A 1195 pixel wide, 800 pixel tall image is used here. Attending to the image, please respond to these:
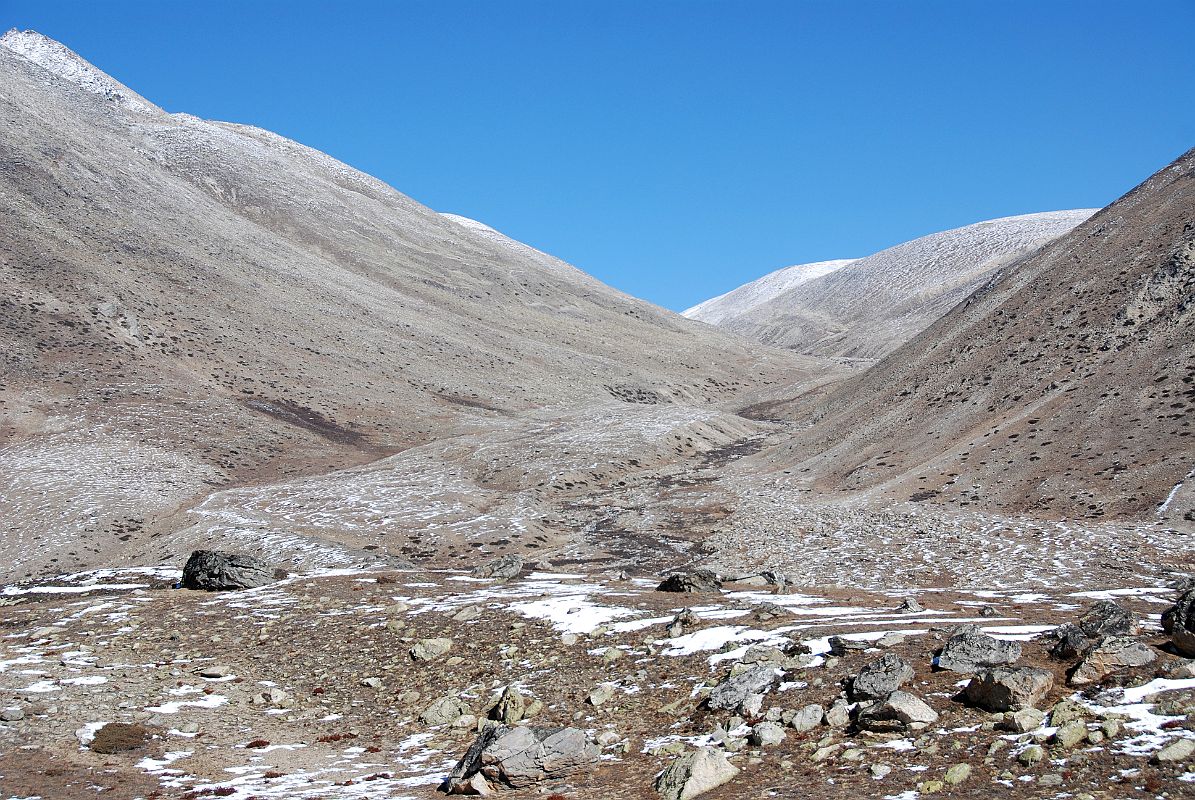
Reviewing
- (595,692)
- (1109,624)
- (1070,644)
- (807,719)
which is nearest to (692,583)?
(595,692)

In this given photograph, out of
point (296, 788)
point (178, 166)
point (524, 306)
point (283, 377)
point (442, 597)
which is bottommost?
point (296, 788)

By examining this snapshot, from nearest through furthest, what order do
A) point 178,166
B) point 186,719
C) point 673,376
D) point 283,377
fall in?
1. point 186,719
2. point 283,377
3. point 673,376
4. point 178,166

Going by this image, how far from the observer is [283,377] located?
82.4 m

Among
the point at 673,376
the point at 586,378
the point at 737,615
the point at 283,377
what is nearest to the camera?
the point at 737,615

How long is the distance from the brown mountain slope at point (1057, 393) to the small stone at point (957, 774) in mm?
25898

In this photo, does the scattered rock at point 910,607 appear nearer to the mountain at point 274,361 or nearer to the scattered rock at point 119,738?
the scattered rock at point 119,738

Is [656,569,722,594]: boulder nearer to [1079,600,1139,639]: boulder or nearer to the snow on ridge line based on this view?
[1079,600,1139,639]: boulder

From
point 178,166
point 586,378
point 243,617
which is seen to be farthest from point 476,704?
point 178,166

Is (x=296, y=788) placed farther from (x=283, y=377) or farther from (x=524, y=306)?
(x=524, y=306)

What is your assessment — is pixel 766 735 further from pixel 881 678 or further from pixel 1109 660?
pixel 1109 660

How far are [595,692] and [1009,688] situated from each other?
23.3ft

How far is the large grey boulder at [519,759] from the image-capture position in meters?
12.5

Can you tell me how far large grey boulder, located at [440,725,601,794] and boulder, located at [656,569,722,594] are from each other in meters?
10.2

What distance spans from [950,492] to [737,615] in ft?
82.9
